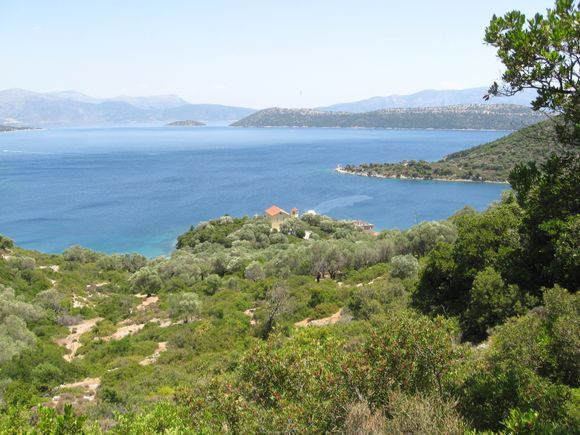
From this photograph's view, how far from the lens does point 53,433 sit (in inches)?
202

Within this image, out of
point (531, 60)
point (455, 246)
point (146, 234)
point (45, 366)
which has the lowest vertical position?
point (146, 234)

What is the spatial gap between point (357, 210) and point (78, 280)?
1822 inches

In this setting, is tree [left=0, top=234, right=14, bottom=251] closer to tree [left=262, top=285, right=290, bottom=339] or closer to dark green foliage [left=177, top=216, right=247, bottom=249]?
dark green foliage [left=177, top=216, right=247, bottom=249]

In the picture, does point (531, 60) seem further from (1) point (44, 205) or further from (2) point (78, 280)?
(1) point (44, 205)

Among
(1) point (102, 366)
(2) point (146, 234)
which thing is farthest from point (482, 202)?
(1) point (102, 366)

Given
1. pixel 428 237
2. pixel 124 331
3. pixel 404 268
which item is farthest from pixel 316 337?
pixel 428 237

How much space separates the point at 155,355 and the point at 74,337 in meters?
6.39

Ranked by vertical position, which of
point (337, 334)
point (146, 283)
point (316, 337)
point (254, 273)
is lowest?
point (146, 283)

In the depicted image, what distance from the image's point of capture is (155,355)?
17.2 metres

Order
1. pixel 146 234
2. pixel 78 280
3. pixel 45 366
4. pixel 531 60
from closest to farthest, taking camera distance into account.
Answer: pixel 531 60 < pixel 45 366 < pixel 78 280 < pixel 146 234

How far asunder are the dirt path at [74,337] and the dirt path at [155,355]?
11.2 feet

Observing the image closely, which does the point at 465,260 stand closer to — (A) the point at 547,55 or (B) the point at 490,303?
(B) the point at 490,303

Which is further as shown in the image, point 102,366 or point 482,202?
point 482,202

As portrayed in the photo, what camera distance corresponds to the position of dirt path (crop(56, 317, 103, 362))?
1870 cm
